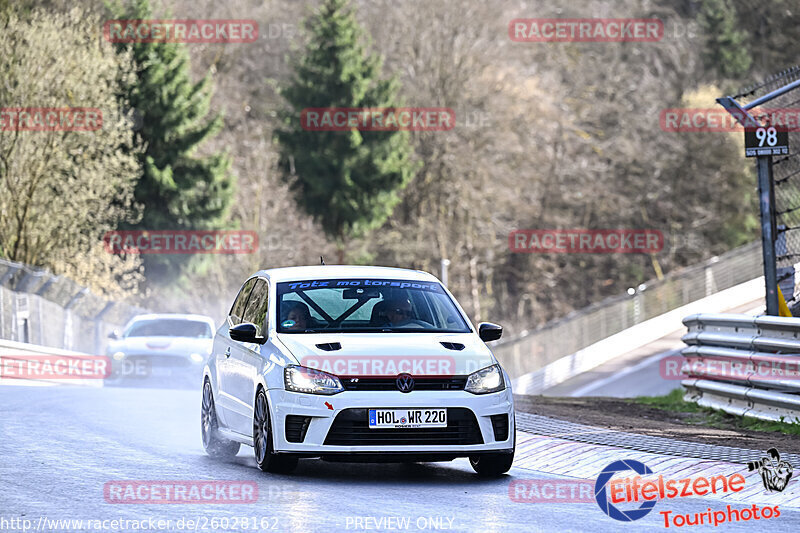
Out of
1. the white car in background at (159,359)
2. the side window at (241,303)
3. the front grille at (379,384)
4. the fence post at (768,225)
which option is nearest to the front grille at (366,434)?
the front grille at (379,384)

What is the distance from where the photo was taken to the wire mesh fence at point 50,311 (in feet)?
108

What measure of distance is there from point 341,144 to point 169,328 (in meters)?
37.0

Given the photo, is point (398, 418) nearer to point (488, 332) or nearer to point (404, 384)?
point (404, 384)

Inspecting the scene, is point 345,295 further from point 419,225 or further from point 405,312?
point 419,225

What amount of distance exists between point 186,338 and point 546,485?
15.8m

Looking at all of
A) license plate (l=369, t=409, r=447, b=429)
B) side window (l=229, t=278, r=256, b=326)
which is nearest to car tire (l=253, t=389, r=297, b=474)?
license plate (l=369, t=409, r=447, b=429)

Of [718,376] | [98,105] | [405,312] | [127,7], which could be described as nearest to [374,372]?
[405,312]

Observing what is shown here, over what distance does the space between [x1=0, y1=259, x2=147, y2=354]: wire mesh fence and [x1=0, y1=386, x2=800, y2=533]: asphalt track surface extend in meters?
19.2

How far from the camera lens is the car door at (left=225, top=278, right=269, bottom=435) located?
11.0 meters

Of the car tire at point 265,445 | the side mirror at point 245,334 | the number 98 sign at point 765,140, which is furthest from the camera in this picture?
the number 98 sign at point 765,140

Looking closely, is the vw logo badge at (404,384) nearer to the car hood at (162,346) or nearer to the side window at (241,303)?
the side window at (241,303)

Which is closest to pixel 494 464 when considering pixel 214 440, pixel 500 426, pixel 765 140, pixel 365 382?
pixel 500 426

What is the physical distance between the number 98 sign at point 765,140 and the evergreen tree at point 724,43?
5835cm

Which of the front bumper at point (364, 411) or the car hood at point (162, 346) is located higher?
the front bumper at point (364, 411)
